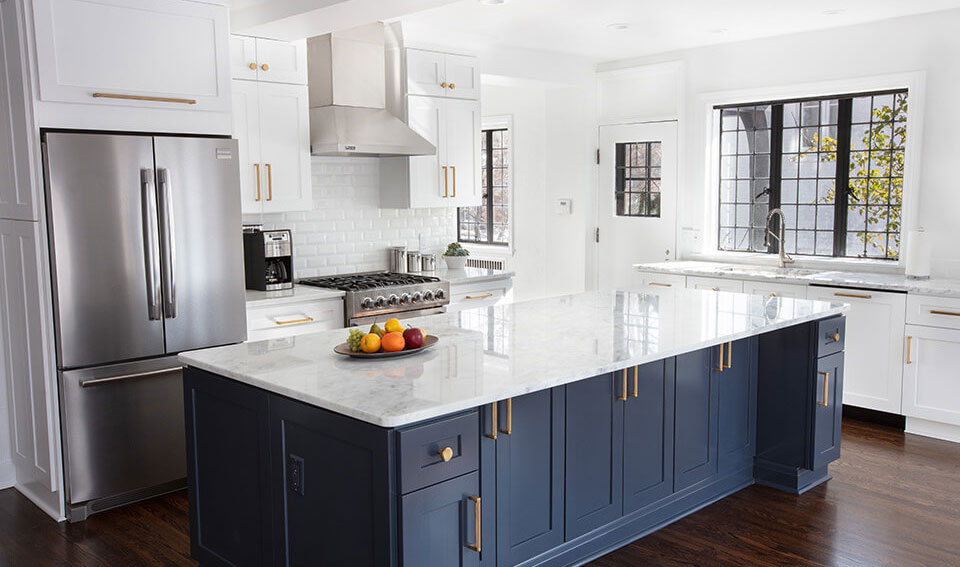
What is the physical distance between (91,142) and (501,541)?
2.62 m

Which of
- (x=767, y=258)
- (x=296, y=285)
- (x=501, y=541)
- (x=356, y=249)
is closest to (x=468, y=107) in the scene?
(x=356, y=249)

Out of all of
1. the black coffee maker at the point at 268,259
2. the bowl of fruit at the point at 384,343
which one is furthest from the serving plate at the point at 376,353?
the black coffee maker at the point at 268,259

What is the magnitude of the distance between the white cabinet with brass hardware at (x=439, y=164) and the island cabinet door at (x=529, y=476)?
3107mm

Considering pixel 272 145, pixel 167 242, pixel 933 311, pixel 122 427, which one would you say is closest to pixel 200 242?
pixel 167 242

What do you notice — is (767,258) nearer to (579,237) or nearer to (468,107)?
(579,237)

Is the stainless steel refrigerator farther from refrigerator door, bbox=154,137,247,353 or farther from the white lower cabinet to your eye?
the white lower cabinet

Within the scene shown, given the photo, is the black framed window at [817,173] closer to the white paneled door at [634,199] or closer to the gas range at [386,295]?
the white paneled door at [634,199]

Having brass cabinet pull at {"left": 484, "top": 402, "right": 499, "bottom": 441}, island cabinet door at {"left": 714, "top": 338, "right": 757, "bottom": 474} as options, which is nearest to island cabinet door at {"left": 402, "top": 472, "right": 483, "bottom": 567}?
brass cabinet pull at {"left": 484, "top": 402, "right": 499, "bottom": 441}

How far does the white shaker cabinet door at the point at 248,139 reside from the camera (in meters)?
4.89

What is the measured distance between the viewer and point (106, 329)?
3.84 metres

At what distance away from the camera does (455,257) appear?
20.8 ft

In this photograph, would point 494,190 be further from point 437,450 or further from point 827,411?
point 437,450

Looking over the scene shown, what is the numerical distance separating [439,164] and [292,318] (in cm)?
182

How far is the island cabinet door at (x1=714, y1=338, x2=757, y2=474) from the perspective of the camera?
4.03 metres
